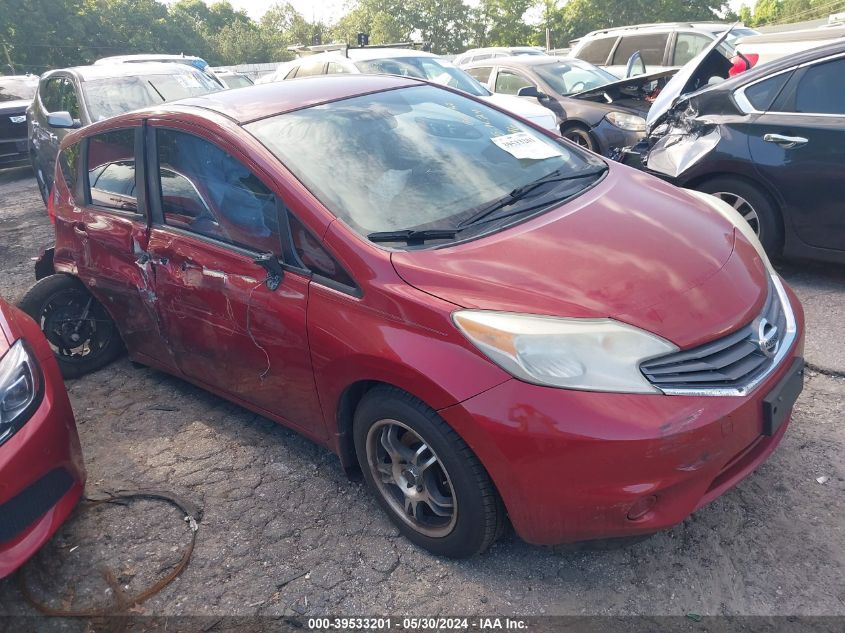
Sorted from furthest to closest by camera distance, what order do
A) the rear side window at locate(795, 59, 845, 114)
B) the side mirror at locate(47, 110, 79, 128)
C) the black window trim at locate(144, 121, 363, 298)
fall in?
the side mirror at locate(47, 110, 79, 128) < the rear side window at locate(795, 59, 845, 114) < the black window trim at locate(144, 121, 363, 298)

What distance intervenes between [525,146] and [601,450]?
5.73ft

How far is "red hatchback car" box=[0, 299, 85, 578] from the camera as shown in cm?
248

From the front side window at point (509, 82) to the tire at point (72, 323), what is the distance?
23.3 ft

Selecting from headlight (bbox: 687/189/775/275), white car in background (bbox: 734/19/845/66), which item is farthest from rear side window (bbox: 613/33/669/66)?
headlight (bbox: 687/189/775/275)

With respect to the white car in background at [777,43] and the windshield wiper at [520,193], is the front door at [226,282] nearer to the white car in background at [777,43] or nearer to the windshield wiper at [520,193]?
the windshield wiper at [520,193]

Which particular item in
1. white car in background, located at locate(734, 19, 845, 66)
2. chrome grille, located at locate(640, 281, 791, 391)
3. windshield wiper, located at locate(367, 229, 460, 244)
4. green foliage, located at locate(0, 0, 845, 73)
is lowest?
green foliage, located at locate(0, 0, 845, 73)

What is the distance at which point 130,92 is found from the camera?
24.4ft

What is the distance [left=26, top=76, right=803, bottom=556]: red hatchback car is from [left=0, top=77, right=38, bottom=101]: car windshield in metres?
9.41

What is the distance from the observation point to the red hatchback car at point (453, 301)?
2.11m

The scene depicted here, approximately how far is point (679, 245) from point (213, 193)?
1.94m

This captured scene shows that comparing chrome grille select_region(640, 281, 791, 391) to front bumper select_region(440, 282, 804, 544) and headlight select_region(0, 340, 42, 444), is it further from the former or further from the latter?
headlight select_region(0, 340, 42, 444)

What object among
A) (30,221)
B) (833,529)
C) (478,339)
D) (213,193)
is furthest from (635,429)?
(30,221)

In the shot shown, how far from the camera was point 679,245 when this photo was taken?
8.46 ft

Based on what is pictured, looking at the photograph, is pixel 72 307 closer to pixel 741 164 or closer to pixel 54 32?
pixel 741 164
